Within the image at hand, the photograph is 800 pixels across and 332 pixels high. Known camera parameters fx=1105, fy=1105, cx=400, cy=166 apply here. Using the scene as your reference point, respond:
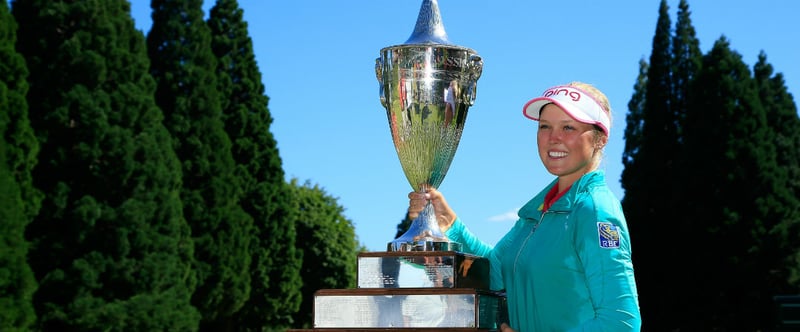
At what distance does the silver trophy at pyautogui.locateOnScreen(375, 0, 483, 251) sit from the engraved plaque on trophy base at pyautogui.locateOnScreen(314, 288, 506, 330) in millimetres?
713

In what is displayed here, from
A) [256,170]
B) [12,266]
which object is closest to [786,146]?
[256,170]

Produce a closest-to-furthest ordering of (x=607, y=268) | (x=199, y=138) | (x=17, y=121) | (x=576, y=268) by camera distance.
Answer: (x=607, y=268)
(x=576, y=268)
(x=17, y=121)
(x=199, y=138)

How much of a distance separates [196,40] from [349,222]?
13.0 meters

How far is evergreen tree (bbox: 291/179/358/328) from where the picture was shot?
3894 cm

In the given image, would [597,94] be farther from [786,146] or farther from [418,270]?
[786,146]

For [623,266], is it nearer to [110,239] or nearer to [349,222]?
[110,239]

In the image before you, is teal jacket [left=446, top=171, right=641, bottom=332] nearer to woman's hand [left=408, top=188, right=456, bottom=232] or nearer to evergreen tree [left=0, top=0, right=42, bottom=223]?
woman's hand [left=408, top=188, right=456, bottom=232]

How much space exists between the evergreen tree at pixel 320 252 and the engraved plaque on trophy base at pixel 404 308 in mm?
34618

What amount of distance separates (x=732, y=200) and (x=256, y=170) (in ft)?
50.8

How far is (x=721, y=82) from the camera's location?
3659cm

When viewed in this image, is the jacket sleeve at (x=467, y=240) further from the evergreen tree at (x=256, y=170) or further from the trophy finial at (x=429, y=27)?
the evergreen tree at (x=256, y=170)

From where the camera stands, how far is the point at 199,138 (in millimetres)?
30516

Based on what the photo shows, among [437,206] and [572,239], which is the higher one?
[437,206]

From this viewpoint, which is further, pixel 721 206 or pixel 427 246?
pixel 721 206
